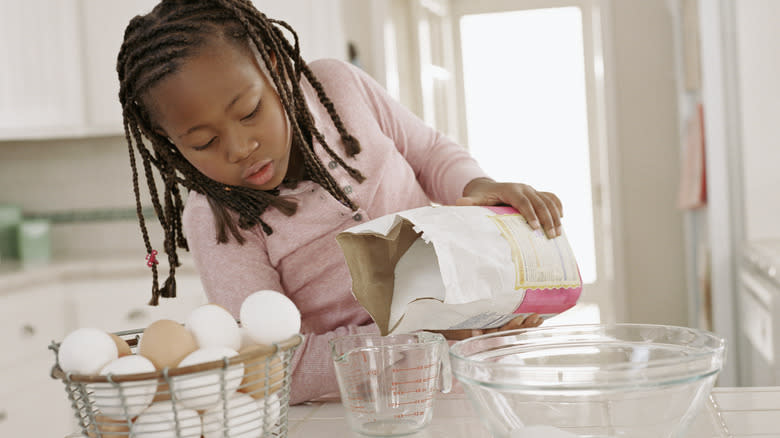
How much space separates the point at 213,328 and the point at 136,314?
81.0 inches

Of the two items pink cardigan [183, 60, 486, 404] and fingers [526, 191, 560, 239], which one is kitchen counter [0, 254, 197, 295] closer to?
pink cardigan [183, 60, 486, 404]

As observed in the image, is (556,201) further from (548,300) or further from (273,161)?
(273,161)

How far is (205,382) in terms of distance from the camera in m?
0.57

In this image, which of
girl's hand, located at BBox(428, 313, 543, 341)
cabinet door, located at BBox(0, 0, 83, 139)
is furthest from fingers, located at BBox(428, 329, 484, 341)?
cabinet door, located at BBox(0, 0, 83, 139)

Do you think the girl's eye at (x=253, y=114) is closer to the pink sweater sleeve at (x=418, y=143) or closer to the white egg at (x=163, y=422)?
the pink sweater sleeve at (x=418, y=143)

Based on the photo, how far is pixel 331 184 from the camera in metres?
1.10

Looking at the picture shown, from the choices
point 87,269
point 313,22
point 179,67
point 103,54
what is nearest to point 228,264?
point 179,67

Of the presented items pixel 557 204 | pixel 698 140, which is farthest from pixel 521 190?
pixel 698 140

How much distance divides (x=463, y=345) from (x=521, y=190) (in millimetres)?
279

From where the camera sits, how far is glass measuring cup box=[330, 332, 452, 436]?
72 cm

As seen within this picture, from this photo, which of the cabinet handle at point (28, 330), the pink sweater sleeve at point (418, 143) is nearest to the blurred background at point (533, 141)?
the cabinet handle at point (28, 330)

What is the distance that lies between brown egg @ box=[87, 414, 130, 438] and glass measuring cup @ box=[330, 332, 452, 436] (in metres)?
0.21

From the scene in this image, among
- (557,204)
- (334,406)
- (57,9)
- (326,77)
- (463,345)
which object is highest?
(57,9)

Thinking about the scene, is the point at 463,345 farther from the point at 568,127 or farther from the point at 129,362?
the point at 568,127
